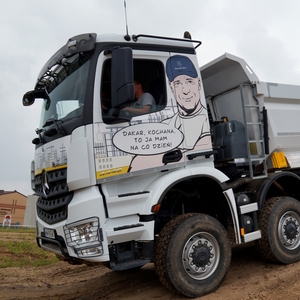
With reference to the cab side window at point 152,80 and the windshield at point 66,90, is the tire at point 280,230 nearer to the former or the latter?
the cab side window at point 152,80

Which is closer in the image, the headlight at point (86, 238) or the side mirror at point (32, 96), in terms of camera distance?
the headlight at point (86, 238)

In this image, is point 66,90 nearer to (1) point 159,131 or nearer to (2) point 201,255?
(1) point 159,131

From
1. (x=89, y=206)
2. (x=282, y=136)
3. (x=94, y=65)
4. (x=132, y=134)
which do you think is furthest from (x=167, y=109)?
(x=282, y=136)

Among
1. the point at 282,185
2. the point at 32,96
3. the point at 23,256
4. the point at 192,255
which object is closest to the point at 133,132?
the point at 192,255

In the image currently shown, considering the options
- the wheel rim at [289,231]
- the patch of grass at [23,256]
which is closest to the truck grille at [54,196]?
the wheel rim at [289,231]

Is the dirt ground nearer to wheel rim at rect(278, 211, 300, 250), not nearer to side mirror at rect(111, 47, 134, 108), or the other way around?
wheel rim at rect(278, 211, 300, 250)

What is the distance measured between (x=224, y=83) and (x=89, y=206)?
3194mm

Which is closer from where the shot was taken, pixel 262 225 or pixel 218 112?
pixel 262 225

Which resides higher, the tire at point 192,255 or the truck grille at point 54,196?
the truck grille at point 54,196

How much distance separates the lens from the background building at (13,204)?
897 inches

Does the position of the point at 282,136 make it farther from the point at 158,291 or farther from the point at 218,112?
the point at 158,291

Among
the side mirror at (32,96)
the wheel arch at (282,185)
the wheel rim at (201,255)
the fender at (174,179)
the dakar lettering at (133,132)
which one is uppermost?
the side mirror at (32,96)

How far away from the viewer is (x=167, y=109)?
452 cm

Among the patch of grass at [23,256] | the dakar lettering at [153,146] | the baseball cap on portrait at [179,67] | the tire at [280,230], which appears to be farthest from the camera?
the patch of grass at [23,256]
